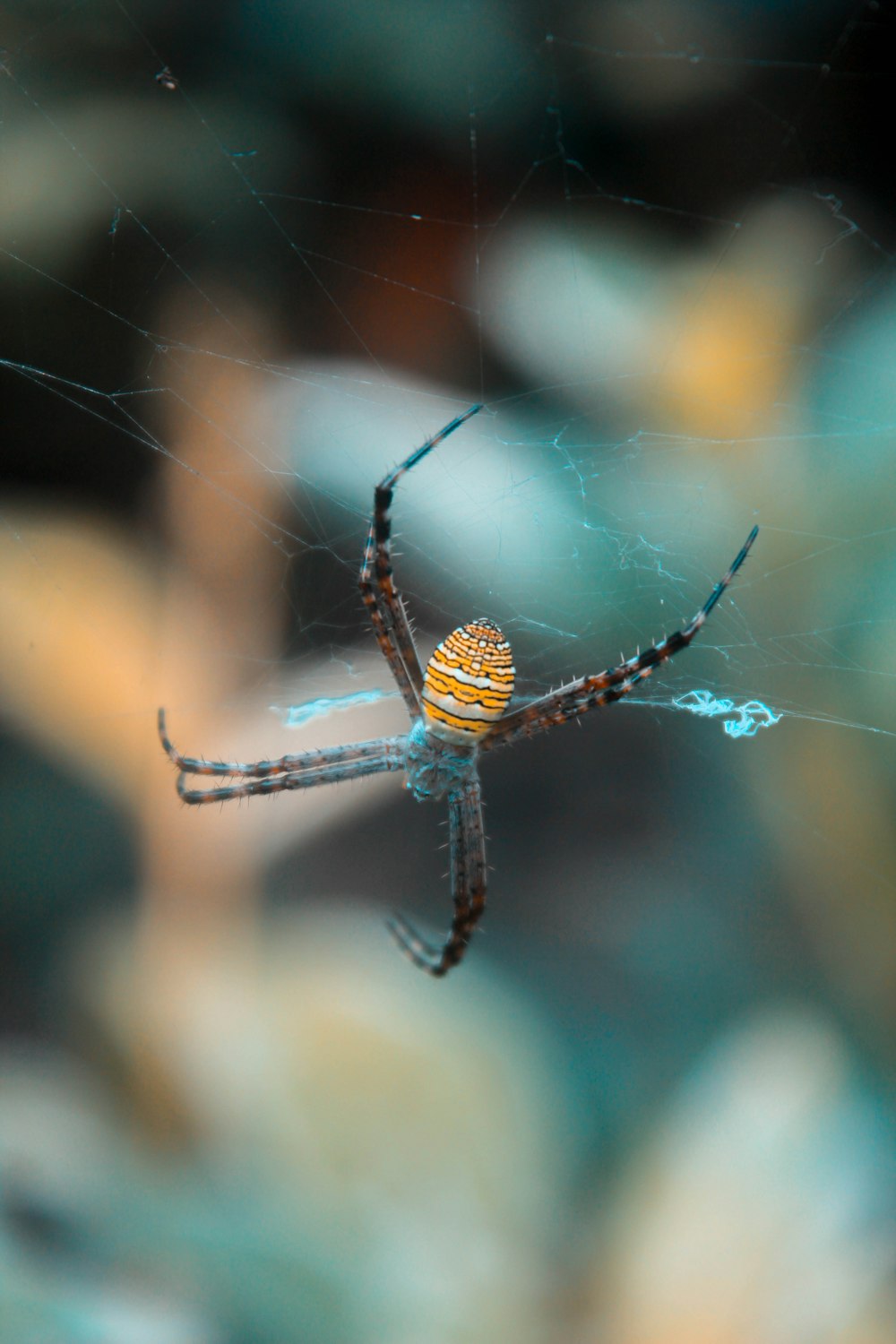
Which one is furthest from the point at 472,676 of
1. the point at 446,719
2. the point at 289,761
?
the point at 289,761

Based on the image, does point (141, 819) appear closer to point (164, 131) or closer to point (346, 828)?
point (346, 828)

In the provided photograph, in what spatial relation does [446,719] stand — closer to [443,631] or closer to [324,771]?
[324,771]

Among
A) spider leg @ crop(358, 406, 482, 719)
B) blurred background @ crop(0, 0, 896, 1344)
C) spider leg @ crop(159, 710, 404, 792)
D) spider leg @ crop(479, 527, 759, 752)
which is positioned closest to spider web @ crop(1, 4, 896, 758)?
blurred background @ crop(0, 0, 896, 1344)

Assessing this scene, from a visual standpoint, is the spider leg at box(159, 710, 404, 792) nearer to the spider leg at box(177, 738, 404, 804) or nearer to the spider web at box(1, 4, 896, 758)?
the spider leg at box(177, 738, 404, 804)

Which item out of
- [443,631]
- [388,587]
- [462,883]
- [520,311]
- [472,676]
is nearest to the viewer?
[472,676]

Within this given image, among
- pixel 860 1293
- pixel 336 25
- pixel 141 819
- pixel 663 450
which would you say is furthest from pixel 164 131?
pixel 860 1293
